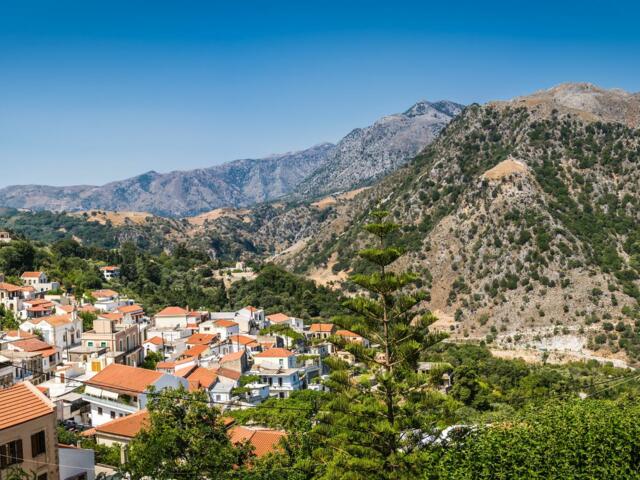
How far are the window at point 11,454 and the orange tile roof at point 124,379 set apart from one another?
53.0 ft

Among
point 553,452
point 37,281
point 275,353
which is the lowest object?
point 275,353

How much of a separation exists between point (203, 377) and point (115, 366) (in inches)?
201

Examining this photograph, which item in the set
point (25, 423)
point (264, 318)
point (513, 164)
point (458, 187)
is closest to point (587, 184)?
point (513, 164)

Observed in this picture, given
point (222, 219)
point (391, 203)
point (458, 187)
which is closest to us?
point (458, 187)

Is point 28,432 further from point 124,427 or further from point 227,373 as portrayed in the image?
point 227,373

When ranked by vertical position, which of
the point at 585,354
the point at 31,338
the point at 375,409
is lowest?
the point at 585,354

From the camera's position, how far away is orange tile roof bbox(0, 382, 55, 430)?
1216cm

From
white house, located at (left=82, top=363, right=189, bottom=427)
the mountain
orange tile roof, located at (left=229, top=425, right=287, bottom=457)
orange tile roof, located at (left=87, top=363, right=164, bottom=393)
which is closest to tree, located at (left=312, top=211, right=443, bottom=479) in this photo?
orange tile roof, located at (left=229, top=425, right=287, bottom=457)

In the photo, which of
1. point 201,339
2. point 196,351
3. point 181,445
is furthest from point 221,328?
point 181,445

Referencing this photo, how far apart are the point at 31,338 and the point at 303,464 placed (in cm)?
2789

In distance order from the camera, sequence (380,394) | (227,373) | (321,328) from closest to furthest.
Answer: (380,394) → (227,373) → (321,328)

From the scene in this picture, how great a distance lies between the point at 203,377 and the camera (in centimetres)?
3391

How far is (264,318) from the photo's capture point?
59750 millimetres

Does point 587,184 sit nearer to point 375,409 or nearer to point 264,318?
point 264,318
